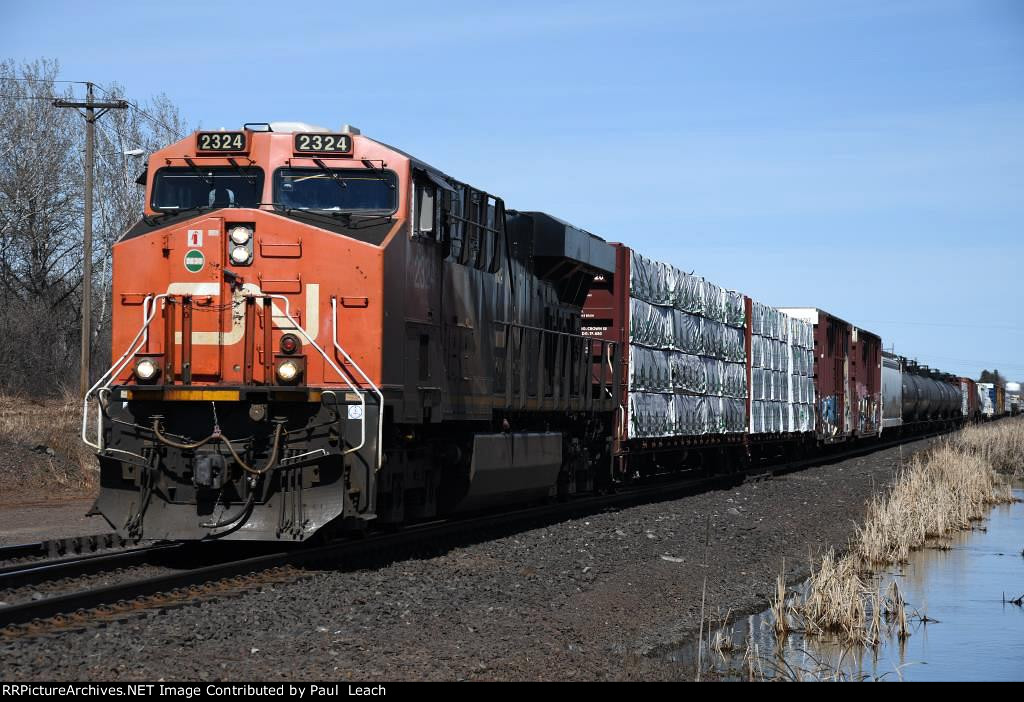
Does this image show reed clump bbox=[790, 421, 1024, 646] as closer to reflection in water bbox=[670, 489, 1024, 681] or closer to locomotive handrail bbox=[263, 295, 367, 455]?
reflection in water bbox=[670, 489, 1024, 681]

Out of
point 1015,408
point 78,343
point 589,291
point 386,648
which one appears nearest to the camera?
point 386,648

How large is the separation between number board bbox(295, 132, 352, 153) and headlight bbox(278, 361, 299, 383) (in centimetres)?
228

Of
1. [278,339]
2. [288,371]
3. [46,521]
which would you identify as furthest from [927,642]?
[46,521]

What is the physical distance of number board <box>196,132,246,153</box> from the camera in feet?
38.9

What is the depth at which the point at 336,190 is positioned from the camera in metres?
11.9

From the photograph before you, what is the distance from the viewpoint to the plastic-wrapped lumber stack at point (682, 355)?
67.1 feet

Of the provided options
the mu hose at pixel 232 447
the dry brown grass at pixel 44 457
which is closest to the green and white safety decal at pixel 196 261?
the mu hose at pixel 232 447

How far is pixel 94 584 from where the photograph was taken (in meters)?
10.3

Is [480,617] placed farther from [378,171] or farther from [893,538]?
[893,538]

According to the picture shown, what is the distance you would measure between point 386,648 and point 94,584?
3.55 metres

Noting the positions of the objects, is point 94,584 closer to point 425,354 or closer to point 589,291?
point 425,354

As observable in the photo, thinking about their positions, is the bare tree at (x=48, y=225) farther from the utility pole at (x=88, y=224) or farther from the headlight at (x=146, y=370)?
Answer: the headlight at (x=146, y=370)

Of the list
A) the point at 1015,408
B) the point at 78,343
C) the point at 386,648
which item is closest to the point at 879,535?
the point at 386,648

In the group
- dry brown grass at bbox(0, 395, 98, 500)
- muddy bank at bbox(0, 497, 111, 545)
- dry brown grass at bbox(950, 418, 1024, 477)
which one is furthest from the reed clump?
dry brown grass at bbox(0, 395, 98, 500)
